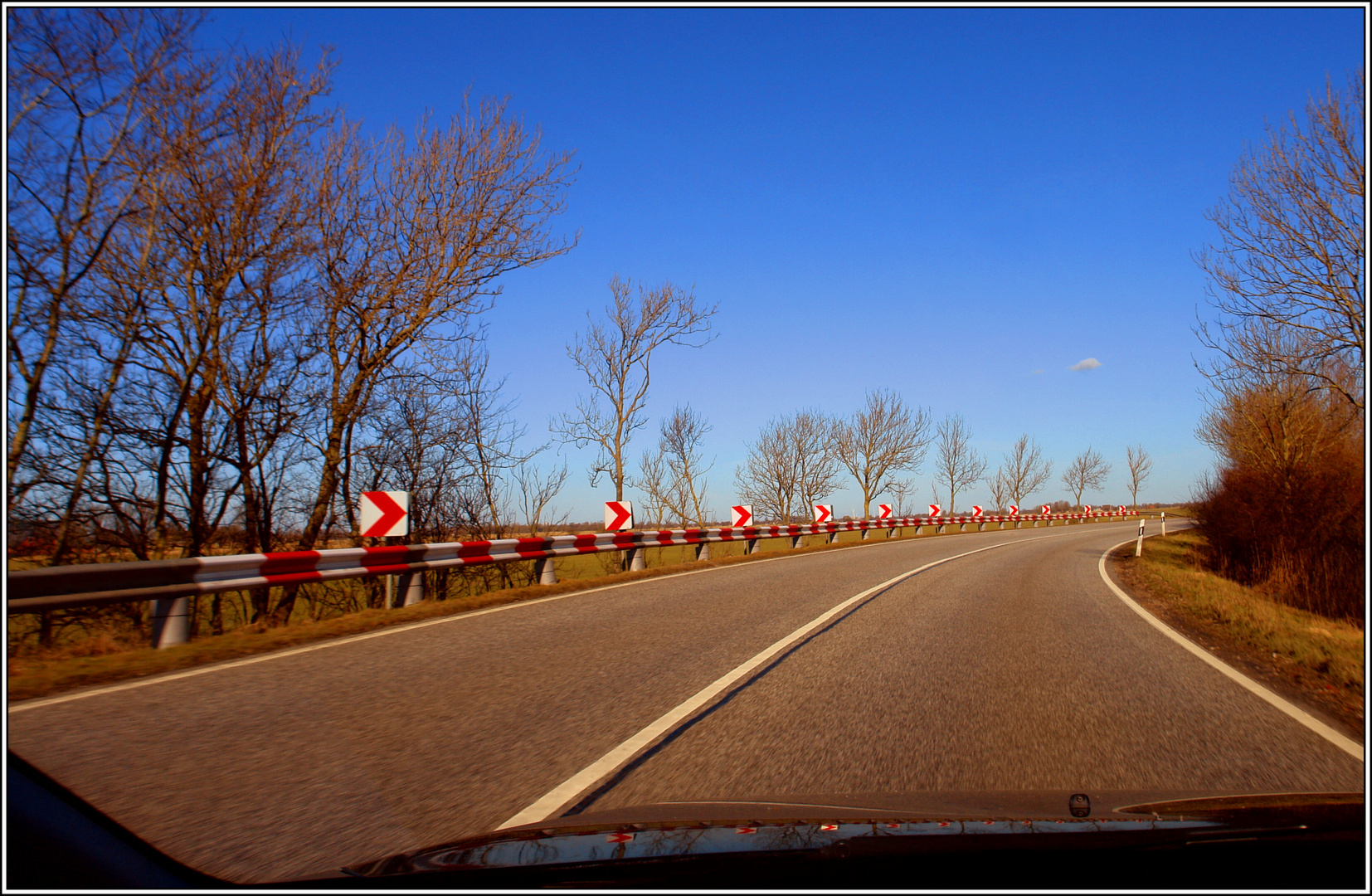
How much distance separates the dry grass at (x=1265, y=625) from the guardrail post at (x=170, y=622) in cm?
1080

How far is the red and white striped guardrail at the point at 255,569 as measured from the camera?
262 inches

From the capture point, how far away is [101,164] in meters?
11.0

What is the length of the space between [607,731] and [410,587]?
7.51 m

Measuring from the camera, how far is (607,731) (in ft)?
15.8

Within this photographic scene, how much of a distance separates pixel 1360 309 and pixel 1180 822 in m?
16.8

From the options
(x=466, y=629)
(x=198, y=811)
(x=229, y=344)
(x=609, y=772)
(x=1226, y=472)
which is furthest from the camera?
(x=1226, y=472)

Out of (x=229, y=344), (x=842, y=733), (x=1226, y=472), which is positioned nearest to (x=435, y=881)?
(x=842, y=733)

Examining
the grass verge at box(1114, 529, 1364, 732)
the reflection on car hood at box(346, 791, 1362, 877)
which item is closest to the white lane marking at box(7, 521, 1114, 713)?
the reflection on car hood at box(346, 791, 1362, 877)

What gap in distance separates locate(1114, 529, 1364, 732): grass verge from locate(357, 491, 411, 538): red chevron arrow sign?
10.6 metres

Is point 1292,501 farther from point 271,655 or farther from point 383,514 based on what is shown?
point 271,655

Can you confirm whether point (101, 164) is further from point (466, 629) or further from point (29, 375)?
point (466, 629)

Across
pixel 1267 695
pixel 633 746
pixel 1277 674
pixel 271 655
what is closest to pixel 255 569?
pixel 271 655

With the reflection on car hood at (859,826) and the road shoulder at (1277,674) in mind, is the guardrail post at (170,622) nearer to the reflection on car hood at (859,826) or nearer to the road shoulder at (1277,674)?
the reflection on car hood at (859,826)

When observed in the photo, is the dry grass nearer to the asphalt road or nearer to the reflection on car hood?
the asphalt road
